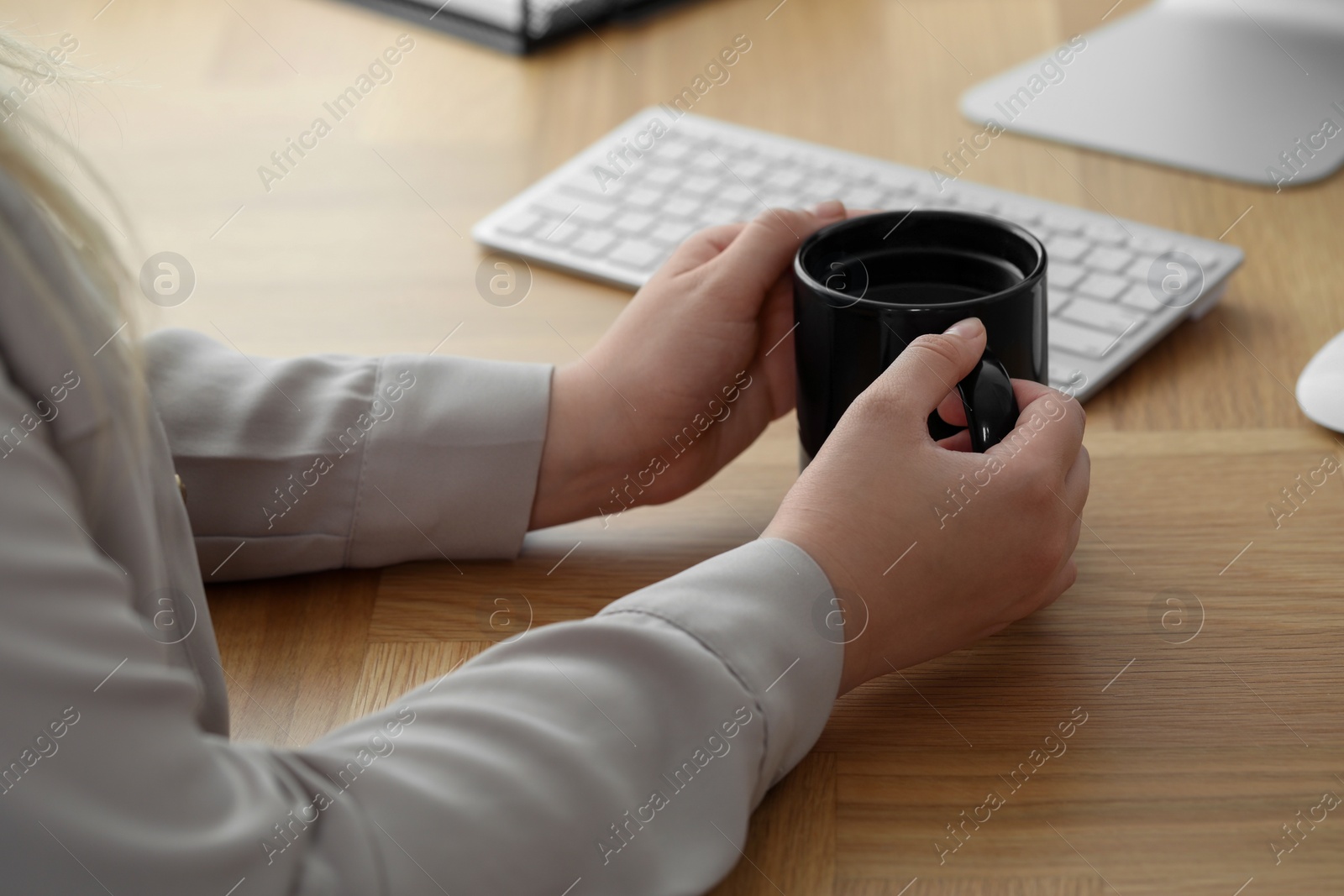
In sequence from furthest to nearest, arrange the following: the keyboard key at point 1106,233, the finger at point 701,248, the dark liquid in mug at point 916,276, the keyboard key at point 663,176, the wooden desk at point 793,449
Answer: the keyboard key at point 663,176
the keyboard key at point 1106,233
the finger at point 701,248
the dark liquid in mug at point 916,276
the wooden desk at point 793,449

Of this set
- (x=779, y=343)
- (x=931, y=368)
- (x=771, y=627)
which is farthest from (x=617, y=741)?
(x=779, y=343)

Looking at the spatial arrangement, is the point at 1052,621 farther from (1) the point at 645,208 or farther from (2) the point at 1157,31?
(2) the point at 1157,31

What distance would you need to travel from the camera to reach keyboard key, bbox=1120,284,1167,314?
72 centimetres

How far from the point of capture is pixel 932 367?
498 millimetres

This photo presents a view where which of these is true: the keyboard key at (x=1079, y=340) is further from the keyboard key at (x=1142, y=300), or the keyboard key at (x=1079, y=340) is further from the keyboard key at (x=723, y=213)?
the keyboard key at (x=723, y=213)

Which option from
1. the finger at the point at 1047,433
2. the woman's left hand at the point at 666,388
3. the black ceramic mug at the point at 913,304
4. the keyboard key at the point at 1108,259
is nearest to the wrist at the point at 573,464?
the woman's left hand at the point at 666,388

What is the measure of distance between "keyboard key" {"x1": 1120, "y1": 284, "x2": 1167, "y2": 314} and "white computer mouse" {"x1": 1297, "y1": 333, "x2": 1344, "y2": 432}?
0.27 feet

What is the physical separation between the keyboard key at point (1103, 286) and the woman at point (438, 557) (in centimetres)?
16

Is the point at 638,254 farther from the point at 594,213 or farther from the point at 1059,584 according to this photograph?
the point at 1059,584

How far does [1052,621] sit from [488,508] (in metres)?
0.26

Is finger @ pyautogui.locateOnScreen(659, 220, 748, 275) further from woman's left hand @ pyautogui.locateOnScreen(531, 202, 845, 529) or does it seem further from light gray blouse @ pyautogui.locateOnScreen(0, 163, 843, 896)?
light gray blouse @ pyautogui.locateOnScreen(0, 163, 843, 896)

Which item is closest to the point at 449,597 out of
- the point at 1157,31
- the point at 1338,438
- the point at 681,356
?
the point at 681,356

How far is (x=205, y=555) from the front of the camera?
1.99 feet

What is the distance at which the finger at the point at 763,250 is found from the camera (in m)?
0.65
